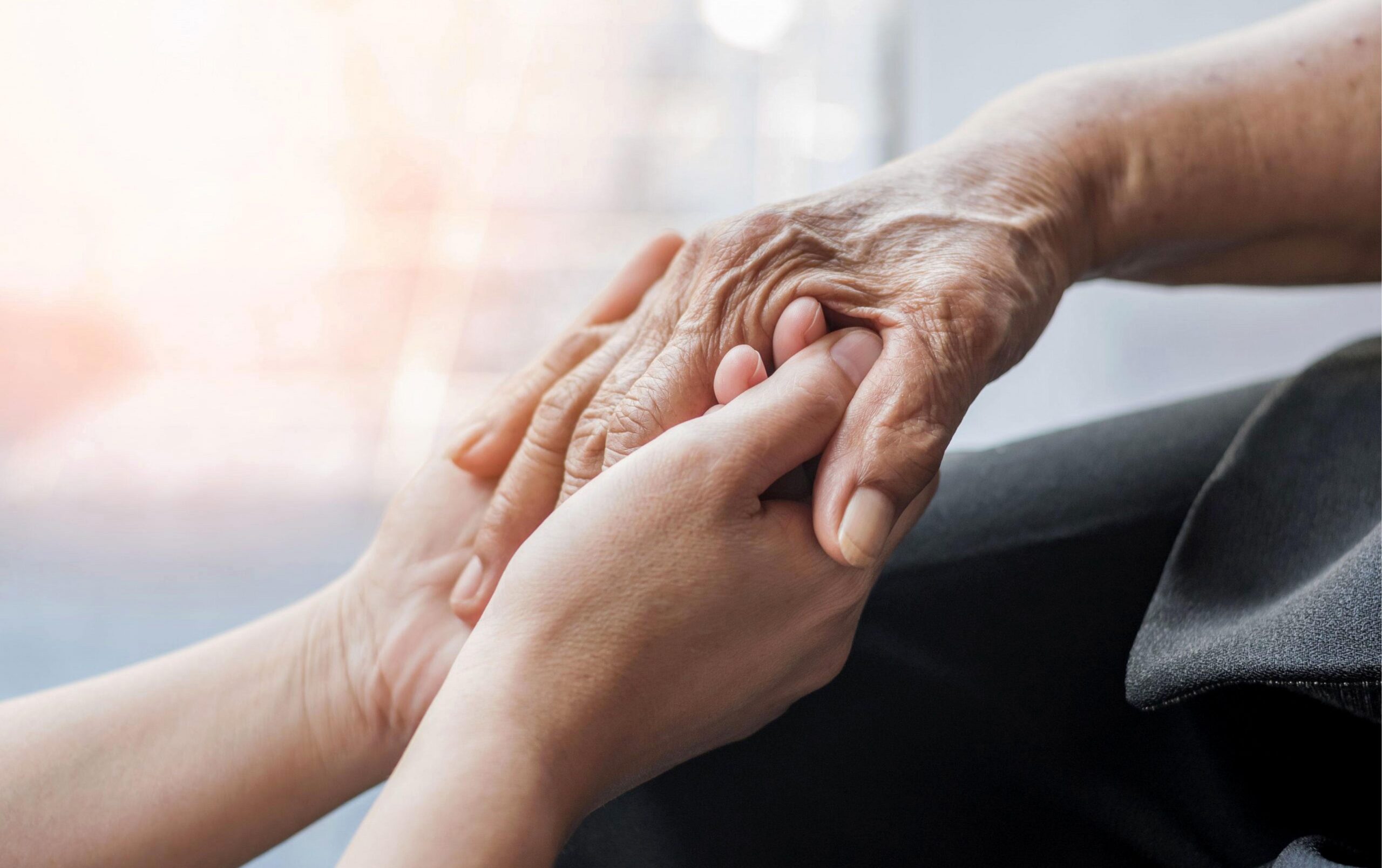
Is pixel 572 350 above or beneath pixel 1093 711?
above

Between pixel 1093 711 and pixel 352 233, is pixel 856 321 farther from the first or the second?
pixel 352 233

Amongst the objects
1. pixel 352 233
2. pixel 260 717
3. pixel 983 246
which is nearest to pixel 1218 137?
pixel 983 246

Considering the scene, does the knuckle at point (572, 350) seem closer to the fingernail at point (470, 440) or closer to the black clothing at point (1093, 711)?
the fingernail at point (470, 440)

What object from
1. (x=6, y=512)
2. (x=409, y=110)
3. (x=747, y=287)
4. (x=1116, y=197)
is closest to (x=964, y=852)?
(x=747, y=287)

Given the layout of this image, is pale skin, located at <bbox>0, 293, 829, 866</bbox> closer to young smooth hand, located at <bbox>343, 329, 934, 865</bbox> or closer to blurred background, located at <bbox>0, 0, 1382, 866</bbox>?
young smooth hand, located at <bbox>343, 329, 934, 865</bbox>

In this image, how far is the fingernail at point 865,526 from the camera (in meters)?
0.57

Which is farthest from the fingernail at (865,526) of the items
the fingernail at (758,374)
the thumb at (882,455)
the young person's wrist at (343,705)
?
the young person's wrist at (343,705)

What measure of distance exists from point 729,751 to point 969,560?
0.79 feet

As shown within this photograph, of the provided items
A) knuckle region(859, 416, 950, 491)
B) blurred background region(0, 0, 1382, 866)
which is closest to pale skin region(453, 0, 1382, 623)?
knuckle region(859, 416, 950, 491)

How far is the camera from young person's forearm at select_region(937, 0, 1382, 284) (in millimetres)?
801

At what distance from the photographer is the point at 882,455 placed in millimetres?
601

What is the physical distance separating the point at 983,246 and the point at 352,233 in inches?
97.2

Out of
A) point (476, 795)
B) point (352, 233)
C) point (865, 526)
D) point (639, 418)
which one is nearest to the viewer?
point (476, 795)

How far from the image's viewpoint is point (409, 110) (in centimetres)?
301
